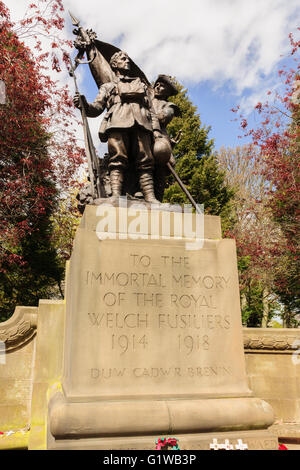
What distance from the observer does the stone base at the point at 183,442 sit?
3.17 m

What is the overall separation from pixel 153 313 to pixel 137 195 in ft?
6.69

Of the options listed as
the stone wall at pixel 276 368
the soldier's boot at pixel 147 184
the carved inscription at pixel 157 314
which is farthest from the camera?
the stone wall at pixel 276 368

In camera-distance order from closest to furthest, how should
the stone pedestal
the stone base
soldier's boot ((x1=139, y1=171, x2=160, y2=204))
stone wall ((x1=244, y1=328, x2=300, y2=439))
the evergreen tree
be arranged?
1. the stone base
2. the stone pedestal
3. soldier's boot ((x1=139, y1=171, x2=160, y2=204))
4. stone wall ((x1=244, y1=328, x2=300, y2=439))
5. the evergreen tree

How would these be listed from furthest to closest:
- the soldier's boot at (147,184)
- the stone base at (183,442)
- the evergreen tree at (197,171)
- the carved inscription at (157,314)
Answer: the evergreen tree at (197,171) → the soldier's boot at (147,184) → the carved inscription at (157,314) → the stone base at (183,442)

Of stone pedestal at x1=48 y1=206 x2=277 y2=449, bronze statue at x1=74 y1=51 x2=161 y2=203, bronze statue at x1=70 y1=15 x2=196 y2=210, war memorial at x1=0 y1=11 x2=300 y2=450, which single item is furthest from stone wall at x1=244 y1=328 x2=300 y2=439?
bronze statue at x1=74 y1=51 x2=161 y2=203

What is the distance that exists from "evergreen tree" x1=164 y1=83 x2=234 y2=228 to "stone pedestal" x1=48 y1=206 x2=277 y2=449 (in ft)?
53.3

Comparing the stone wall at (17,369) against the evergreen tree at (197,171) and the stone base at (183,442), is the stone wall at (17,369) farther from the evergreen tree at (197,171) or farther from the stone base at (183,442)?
the evergreen tree at (197,171)

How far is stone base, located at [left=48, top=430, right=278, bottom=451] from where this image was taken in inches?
125

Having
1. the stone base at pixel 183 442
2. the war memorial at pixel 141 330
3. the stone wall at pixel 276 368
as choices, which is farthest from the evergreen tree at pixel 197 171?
the stone base at pixel 183 442

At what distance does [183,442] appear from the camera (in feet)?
10.9

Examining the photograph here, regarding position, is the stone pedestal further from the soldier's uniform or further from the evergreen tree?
the evergreen tree

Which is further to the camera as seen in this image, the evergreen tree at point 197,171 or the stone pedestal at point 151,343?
the evergreen tree at point 197,171

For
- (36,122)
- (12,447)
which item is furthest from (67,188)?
(12,447)

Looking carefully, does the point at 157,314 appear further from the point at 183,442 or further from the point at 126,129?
the point at 126,129
